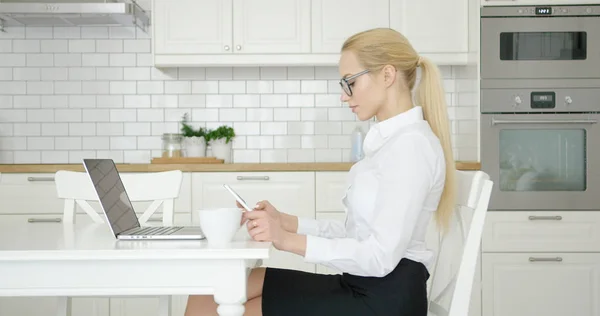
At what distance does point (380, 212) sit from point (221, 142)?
2.81m

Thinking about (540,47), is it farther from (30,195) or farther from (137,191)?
(30,195)

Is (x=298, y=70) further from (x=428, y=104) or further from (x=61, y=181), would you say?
(x=428, y=104)

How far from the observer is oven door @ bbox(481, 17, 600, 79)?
4008 millimetres

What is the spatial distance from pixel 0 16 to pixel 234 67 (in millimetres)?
1358

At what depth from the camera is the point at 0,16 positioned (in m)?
4.30

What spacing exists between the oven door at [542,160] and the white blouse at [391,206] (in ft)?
7.11

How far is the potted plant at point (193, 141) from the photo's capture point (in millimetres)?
4430

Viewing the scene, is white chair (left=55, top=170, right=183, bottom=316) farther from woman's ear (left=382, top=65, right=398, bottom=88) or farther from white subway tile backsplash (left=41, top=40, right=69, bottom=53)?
white subway tile backsplash (left=41, top=40, right=69, bottom=53)

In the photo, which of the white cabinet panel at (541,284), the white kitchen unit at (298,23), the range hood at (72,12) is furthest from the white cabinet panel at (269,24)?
the white cabinet panel at (541,284)

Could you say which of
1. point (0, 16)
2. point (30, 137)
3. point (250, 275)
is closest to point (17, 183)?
point (30, 137)

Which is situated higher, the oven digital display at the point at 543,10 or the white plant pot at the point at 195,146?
the oven digital display at the point at 543,10

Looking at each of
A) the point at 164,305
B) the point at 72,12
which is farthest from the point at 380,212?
the point at 72,12

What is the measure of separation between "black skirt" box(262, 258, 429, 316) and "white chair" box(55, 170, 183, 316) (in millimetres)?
909

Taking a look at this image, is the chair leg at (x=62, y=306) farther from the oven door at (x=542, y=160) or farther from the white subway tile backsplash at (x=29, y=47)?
the white subway tile backsplash at (x=29, y=47)
